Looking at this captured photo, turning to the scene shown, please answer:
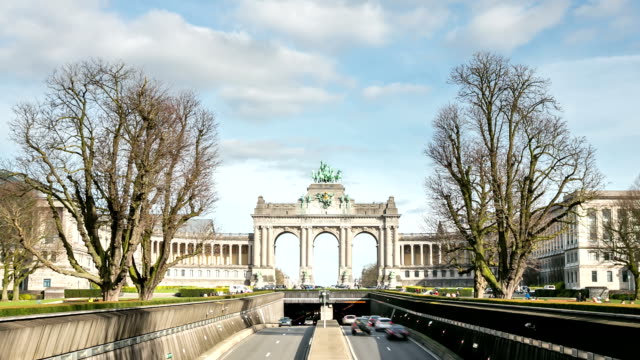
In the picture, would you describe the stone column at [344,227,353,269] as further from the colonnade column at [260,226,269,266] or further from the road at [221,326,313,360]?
the road at [221,326,313,360]

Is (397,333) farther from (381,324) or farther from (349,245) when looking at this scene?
(349,245)

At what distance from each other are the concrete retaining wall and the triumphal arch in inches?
4985

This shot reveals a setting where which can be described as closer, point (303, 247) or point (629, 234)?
point (629, 234)

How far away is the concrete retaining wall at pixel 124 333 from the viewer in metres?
18.7

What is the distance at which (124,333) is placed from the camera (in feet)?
89.4

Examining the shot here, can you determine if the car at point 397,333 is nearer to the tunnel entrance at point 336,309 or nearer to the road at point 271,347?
the road at point 271,347

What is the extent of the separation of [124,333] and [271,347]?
20761 millimetres

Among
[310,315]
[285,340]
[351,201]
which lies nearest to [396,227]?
[351,201]

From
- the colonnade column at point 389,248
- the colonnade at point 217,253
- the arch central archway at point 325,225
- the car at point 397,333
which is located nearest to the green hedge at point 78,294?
the car at point 397,333

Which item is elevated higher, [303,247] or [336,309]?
[303,247]

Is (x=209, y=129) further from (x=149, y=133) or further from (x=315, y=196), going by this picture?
(x=315, y=196)

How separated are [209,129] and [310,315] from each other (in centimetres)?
8361

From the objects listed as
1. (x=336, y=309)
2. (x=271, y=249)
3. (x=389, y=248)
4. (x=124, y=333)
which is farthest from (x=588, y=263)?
(x=124, y=333)

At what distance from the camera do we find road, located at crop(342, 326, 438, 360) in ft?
131
